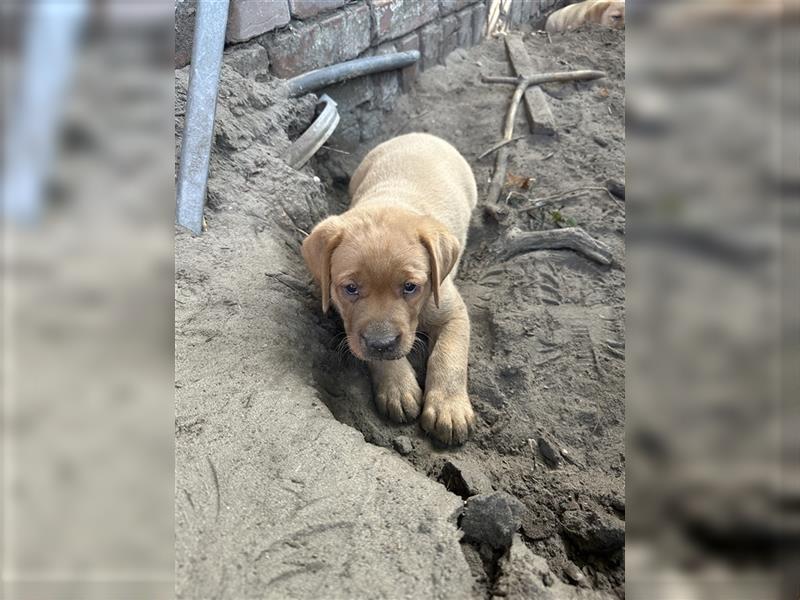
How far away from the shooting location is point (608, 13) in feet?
25.4

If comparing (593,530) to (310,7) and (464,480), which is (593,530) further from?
(310,7)

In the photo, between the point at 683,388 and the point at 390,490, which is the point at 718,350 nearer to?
the point at 683,388

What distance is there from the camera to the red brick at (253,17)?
14.3 feet

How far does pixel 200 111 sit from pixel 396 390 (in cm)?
205

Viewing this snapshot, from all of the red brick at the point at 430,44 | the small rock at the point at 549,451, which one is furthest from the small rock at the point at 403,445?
the red brick at the point at 430,44

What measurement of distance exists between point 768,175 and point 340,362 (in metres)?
3.13

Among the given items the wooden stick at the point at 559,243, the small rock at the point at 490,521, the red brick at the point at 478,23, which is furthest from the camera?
the red brick at the point at 478,23

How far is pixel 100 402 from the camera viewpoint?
1.85 feet

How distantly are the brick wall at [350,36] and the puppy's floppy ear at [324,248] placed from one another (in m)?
1.79

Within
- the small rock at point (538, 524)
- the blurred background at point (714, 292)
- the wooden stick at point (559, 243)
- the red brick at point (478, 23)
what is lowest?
the small rock at point (538, 524)

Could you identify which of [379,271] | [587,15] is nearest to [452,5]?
[587,15]

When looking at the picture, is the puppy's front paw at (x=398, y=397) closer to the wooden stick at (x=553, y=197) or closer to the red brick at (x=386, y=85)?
the wooden stick at (x=553, y=197)

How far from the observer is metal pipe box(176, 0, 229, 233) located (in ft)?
11.3

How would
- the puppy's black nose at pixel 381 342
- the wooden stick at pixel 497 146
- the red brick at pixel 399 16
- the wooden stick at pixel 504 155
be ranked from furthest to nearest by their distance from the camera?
the wooden stick at pixel 497 146, the red brick at pixel 399 16, the wooden stick at pixel 504 155, the puppy's black nose at pixel 381 342
